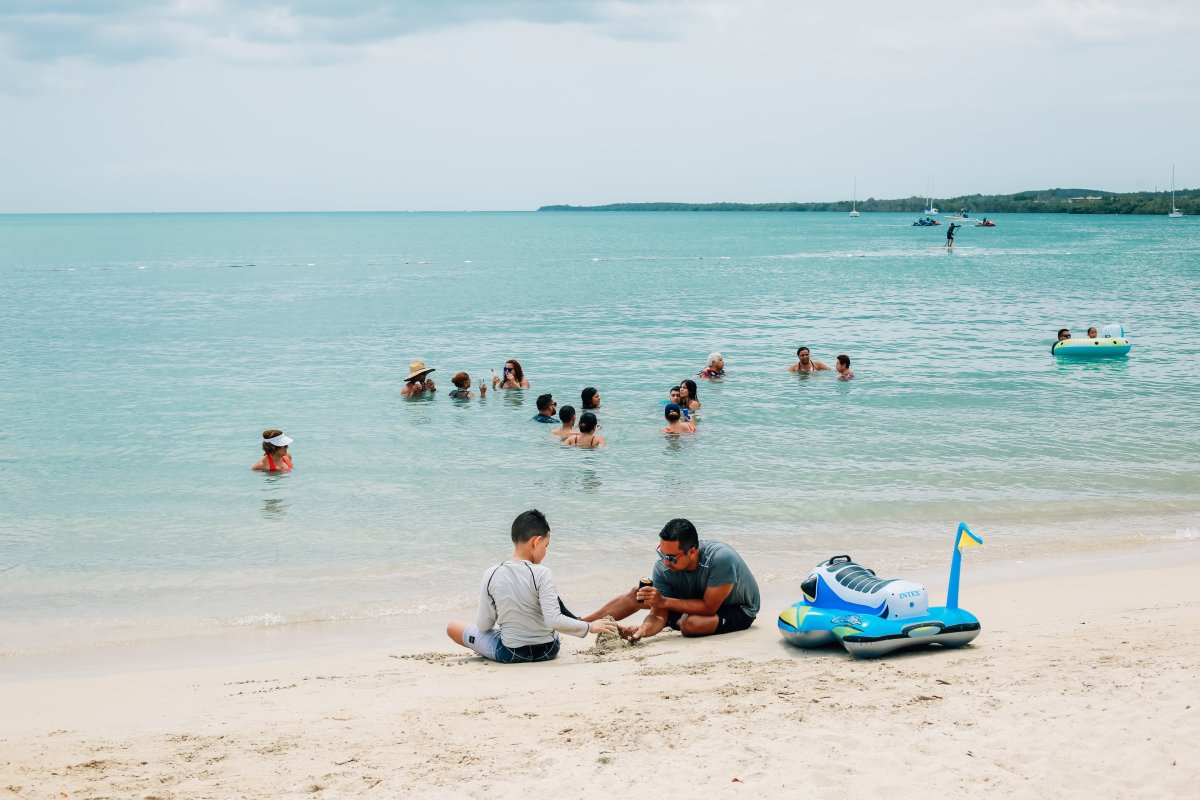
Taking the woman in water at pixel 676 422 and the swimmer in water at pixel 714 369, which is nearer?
the woman in water at pixel 676 422

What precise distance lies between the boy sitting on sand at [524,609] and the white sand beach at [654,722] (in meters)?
0.17

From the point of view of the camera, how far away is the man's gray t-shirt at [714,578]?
27.1 feet

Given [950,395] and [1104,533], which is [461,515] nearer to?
[1104,533]

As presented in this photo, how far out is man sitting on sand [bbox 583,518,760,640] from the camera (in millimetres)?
8258

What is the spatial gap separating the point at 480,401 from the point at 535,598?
43.7ft

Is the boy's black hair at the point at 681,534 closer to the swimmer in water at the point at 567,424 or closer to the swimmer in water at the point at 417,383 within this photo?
the swimmer in water at the point at 567,424

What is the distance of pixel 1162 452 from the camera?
1612 cm

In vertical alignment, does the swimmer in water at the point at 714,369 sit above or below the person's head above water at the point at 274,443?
above

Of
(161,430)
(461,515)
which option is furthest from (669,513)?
(161,430)

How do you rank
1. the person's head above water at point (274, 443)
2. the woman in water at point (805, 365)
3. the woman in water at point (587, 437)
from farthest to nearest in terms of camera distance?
the woman in water at point (805, 365)
the woman in water at point (587, 437)
the person's head above water at point (274, 443)

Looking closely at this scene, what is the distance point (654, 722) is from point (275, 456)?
10479 millimetres

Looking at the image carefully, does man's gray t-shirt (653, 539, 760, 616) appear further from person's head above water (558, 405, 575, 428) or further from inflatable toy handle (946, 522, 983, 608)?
person's head above water (558, 405, 575, 428)

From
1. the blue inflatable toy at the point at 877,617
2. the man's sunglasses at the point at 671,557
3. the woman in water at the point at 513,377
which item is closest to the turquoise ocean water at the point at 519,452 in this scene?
the woman in water at the point at 513,377

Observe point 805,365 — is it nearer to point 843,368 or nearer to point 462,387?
point 843,368
